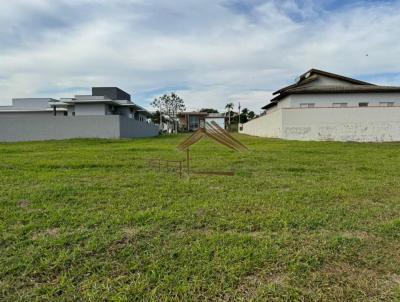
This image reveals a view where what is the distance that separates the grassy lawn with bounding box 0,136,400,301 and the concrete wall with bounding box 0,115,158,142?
Answer: 14.3 meters

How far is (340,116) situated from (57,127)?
17411 millimetres

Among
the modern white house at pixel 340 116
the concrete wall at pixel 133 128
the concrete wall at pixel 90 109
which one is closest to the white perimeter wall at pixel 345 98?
the modern white house at pixel 340 116

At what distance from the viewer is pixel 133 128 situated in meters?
23.0

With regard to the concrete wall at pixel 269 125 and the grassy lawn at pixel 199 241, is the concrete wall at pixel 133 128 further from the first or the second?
Result: the grassy lawn at pixel 199 241

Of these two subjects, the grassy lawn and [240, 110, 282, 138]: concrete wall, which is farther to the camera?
[240, 110, 282, 138]: concrete wall

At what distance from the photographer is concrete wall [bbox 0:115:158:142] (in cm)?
1802

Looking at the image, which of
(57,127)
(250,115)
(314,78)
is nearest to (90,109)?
(57,127)

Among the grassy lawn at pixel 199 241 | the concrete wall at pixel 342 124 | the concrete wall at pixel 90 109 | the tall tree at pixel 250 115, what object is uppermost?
the tall tree at pixel 250 115

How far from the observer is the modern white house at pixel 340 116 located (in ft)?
55.3

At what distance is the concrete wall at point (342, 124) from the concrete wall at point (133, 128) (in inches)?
418

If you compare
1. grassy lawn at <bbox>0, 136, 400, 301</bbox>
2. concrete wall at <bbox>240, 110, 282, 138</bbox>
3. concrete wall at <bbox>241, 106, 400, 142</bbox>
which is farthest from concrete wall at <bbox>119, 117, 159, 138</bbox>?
grassy lawn at <bbox>0, 136, 400, 301</bbox>

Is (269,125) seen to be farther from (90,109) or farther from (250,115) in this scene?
(250,115)

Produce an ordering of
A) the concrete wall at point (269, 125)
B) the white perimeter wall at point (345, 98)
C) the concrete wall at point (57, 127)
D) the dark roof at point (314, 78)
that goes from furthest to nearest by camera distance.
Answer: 1. the dark roof at point (314, 78)
2. the white perimeter wall at point (345, 98)
3. the concrete wall at point (269, 125)
4. the concrete wall at point (57, 127)

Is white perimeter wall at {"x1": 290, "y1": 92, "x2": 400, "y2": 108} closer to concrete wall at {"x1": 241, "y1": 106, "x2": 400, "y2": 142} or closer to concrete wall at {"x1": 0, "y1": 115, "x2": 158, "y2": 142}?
concrete wall at {"x1": 241, "y1": 106, "x2": 400, "y2": 142}
